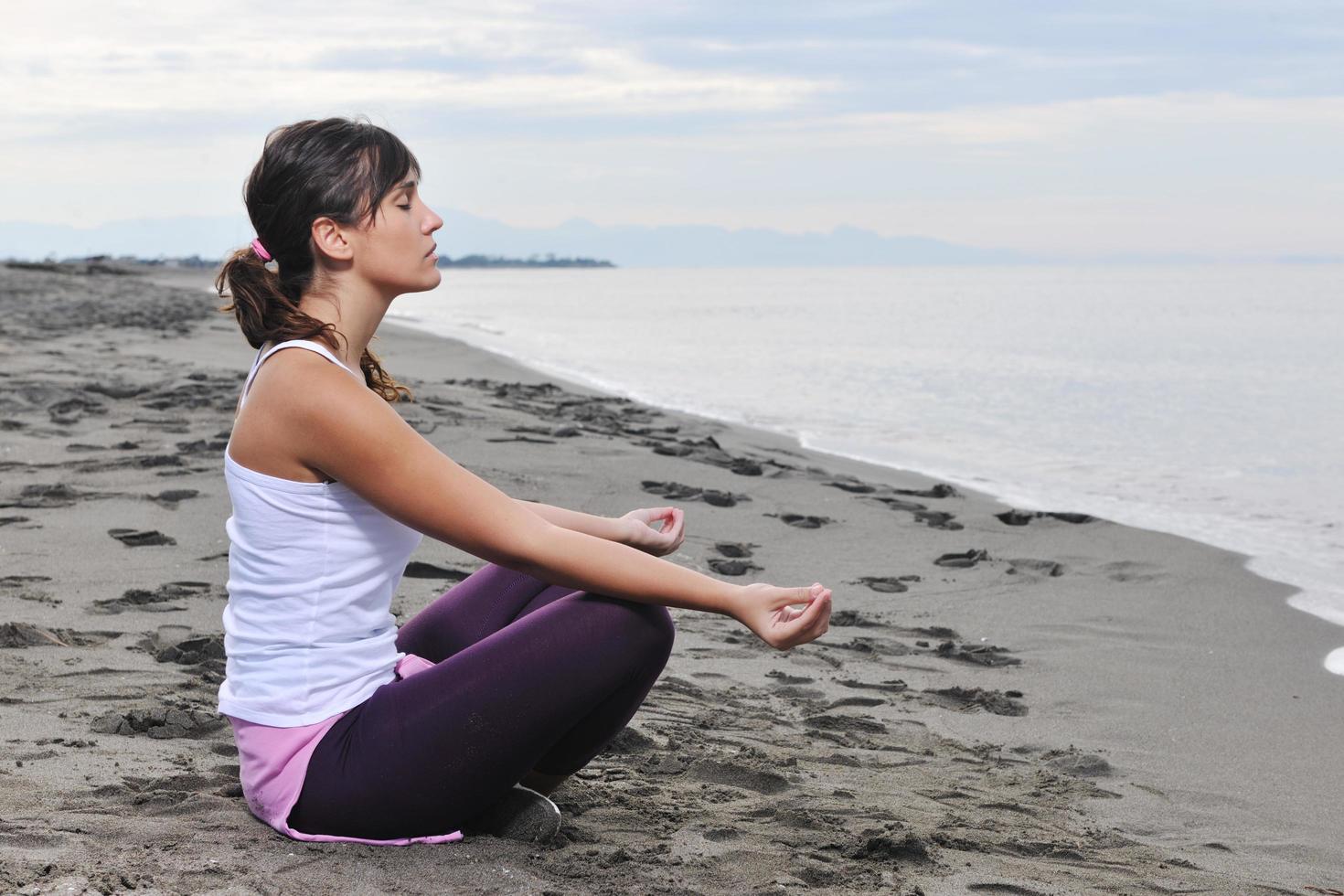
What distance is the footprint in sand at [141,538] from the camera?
4957 mm

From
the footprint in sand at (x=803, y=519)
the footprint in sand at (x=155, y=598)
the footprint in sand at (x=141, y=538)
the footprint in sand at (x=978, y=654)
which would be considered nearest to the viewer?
the footprint in sand at (x=155, y=598)

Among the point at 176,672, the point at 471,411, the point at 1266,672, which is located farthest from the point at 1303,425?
the point at 176,672

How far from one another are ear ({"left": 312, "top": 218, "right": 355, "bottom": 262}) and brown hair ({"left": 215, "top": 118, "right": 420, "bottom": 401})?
13 millimetres

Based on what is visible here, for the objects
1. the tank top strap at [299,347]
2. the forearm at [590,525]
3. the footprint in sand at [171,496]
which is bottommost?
the footprint in sand at [171,496]

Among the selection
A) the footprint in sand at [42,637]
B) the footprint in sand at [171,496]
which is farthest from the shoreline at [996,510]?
the footprint in sand at [171,496]

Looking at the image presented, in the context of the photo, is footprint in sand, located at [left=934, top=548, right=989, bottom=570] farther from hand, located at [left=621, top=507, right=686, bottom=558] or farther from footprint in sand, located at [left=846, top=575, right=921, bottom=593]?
hand, located at [left=621, top=507, right=686, bottom=558]

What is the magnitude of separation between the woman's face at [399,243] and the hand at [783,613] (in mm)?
845

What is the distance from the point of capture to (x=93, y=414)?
791 centimetres

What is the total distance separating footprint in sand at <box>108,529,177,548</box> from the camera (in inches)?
195

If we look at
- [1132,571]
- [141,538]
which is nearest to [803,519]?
[1132,571]

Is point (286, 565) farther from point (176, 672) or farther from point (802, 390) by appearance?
point (802, 390)

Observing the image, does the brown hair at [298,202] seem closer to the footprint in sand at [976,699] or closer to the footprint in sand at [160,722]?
the footprint in sand at [160,722]

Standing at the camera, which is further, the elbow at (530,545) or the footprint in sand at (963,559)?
the footprint in sand at (963,559)

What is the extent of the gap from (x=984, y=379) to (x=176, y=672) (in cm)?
1569
